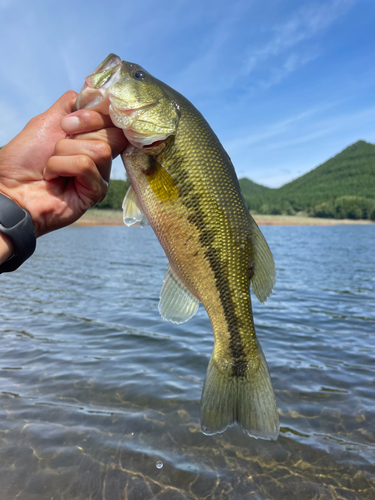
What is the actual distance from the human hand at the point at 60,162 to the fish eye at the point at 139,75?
0.35 m

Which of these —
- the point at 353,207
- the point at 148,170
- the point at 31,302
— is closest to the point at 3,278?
the point at 31,302

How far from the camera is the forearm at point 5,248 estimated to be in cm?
272

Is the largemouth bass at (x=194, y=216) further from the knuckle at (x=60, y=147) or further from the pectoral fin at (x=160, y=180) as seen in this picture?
the knuckle at (x=60, y=147)

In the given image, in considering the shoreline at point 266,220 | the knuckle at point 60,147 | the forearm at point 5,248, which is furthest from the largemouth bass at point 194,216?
the shoreline at point 266,220

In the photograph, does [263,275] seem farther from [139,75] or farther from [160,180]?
[139,75]

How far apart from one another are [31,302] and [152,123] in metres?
11.6

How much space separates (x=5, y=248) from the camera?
2.75 metres

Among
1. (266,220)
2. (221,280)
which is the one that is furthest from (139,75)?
(266,220)

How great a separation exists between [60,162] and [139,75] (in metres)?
0.84

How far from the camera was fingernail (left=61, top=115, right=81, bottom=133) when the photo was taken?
2.60 metres

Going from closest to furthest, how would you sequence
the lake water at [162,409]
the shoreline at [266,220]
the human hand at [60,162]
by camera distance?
the human hand at [60,162] < the lake water at [162,409] < the shoreline at [266,220]

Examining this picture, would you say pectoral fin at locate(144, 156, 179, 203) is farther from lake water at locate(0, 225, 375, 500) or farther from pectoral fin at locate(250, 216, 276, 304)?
lake water at locate(0, 225, 375, 500)

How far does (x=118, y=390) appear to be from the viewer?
6270mm

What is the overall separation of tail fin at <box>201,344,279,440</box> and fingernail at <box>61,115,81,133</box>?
2.02 meters
